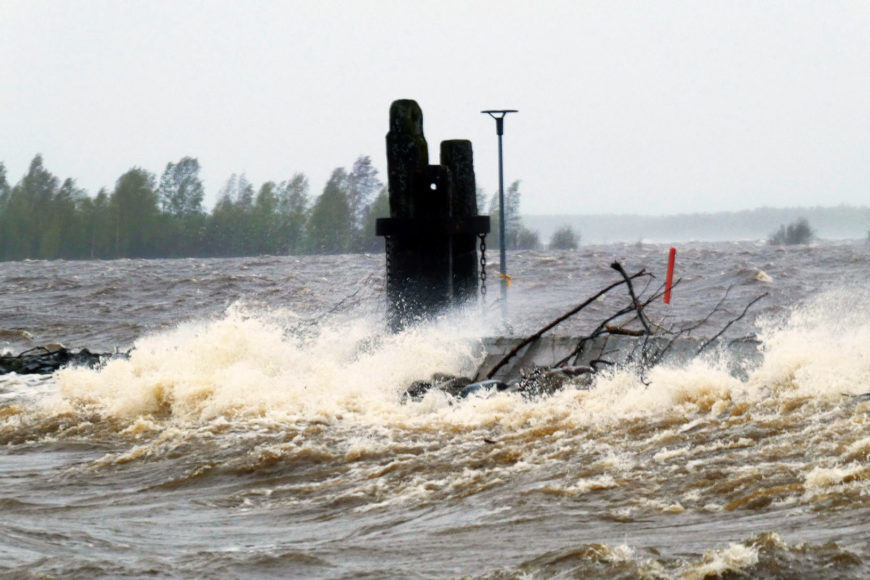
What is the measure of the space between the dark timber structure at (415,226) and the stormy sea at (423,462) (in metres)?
0.43

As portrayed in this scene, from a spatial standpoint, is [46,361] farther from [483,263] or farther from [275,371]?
[483,263]

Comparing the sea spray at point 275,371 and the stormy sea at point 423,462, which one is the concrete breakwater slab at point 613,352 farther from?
the sea spray at point 275,371

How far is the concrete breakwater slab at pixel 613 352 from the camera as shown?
10.2 m

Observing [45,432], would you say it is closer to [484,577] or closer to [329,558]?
[329,558]

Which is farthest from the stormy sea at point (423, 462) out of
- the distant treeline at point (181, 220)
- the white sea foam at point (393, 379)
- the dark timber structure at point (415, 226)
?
the distant treeline at point (181, 220)

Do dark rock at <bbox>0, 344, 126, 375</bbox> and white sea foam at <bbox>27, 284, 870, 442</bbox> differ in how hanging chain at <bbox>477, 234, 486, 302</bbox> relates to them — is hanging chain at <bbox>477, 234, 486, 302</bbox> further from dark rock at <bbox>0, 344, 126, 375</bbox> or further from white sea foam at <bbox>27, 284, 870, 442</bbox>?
dark rock at <bbox>0, 344, 126, 375</bbox>

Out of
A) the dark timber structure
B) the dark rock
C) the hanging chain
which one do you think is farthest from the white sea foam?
the dark rock

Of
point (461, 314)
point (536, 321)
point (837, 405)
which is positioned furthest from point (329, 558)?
point (536, 321)

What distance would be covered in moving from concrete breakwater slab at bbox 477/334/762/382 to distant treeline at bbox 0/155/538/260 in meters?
81.7

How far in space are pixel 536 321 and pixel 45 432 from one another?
11515 mm

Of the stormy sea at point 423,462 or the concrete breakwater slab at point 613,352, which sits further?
the concrete breakwater slab at point 613,352

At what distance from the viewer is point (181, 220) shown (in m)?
102

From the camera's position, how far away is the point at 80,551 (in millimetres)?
6184

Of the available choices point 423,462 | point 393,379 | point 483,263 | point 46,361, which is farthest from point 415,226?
point 46,361
